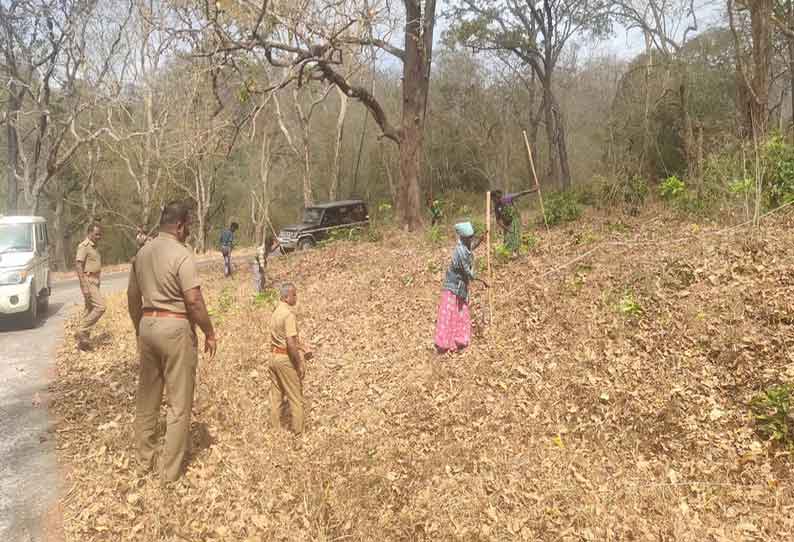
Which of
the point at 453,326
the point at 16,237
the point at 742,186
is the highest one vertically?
the point at 742,186

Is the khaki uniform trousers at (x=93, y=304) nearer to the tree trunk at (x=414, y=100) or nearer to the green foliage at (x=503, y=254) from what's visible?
the green foliage at (x=503, y=254)

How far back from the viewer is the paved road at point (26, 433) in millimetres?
4355

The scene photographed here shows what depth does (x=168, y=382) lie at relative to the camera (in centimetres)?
451

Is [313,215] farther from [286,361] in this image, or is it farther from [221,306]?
[286,361]

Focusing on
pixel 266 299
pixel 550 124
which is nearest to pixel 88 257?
pixel 266 299

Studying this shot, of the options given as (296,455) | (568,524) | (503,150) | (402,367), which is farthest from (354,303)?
(503,150)

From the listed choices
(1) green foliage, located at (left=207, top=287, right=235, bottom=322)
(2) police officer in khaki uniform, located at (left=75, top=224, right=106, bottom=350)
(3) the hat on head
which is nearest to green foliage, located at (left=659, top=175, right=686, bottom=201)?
(3) the hat on head

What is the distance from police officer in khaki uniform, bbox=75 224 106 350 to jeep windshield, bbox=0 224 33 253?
3322 mm

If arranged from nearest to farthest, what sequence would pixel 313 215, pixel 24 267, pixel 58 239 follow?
pixel 24 267, pixel 313 215, pixel 58 239

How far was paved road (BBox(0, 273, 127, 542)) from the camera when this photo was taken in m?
4.38

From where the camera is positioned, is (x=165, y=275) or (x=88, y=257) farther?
(x=88, y=257)

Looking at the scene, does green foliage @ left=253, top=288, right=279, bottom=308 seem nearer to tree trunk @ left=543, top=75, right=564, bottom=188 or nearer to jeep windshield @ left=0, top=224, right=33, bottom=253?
jeep windshield @ left=0, top=224, right=33, bottom=253

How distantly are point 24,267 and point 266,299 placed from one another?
4.43m

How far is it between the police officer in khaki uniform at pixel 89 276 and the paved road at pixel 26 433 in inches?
28.7
